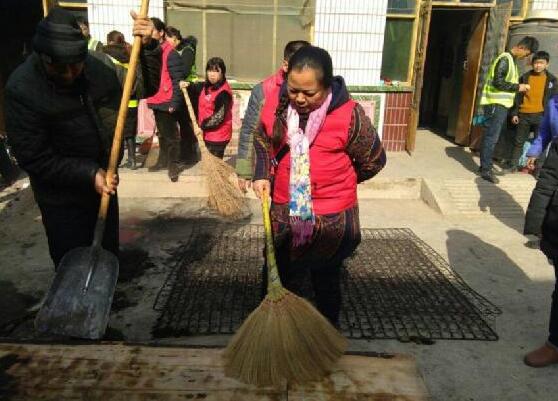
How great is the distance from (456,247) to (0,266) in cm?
447

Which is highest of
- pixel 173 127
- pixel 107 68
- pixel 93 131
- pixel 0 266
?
pixel 107 68

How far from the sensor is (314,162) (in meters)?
2.64

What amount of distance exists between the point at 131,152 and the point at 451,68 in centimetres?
731

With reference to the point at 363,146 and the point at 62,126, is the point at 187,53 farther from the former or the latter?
the point at 363,146

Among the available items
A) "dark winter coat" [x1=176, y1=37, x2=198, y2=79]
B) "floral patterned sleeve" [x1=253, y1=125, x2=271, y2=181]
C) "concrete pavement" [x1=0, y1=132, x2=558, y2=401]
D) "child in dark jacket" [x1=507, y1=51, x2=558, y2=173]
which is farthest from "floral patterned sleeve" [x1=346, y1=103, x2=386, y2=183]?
"child in dark jacket" [x1=507, y1=51, x2=558, y2=173]

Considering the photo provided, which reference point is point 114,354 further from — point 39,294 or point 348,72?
point 348,72

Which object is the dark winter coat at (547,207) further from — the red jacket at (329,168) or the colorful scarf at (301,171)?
the colorful scarf at (301,171)

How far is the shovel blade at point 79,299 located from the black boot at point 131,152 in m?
4.01

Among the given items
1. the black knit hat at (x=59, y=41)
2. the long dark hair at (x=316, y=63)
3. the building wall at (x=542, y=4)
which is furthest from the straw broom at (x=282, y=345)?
the building wall at (x=542, y=4)

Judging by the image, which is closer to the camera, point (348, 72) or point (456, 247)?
point (456, 247)

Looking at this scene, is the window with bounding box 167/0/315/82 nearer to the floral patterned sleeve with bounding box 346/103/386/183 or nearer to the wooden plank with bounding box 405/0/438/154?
the wooden plank with bounding box 405/0/438/154

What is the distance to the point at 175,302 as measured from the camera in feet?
12.3

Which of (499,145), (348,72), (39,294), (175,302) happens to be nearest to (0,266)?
(39,294)

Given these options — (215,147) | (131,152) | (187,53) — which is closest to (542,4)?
(187,53)
